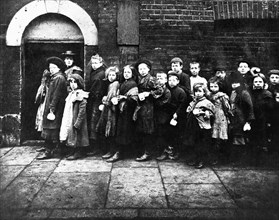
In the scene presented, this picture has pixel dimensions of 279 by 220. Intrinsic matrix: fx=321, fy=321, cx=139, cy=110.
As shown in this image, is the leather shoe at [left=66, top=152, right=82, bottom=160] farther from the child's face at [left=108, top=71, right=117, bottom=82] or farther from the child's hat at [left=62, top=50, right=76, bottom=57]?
the child's hat at [left=62, top=50, right=76, bottom=57]

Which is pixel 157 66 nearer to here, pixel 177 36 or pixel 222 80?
pixel 177 36

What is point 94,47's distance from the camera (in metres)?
6.60

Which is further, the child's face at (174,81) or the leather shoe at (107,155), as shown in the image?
the leather shoe at (107,155)

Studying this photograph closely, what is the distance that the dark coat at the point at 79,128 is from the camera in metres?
5.74

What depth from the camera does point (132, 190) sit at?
14.2ft

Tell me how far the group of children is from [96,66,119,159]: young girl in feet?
0.06

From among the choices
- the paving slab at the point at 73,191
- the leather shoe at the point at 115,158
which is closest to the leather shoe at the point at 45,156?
the paving slab at the point at 73,191

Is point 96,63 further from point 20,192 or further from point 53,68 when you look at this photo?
point 20,192

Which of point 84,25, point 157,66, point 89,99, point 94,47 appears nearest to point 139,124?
point 89,99

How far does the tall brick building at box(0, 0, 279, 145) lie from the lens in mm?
6480

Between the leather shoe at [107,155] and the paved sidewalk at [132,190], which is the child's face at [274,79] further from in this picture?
the leather shoe at [107,155]

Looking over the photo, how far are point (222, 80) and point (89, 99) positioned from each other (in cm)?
246

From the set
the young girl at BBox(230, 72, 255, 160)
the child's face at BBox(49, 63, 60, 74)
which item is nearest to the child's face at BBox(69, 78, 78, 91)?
the child's face at BBox(49, 63, 60, 74)

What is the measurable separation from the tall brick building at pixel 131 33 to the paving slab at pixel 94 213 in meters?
3.48
